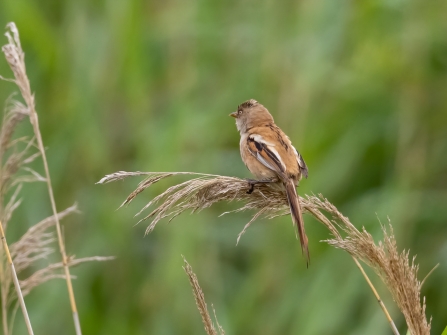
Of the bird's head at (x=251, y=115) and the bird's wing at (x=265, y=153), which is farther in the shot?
the bird's head at (x=251, y=115)

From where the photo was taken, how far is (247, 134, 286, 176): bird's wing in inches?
135

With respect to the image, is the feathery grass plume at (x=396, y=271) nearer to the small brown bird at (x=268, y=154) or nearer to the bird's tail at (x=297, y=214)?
the bird's tail at (x=297, y=214)

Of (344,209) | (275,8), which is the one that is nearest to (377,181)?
(344,209)

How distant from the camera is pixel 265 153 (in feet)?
11.8

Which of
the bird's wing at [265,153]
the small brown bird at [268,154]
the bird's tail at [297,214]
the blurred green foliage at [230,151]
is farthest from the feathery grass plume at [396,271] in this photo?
the blurred green foliage at [230,151]

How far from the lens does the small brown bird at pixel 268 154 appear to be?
3.36 m

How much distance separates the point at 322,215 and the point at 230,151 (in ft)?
8.56

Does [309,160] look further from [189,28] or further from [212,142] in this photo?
[189,28]

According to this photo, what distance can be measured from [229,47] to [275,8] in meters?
0.59

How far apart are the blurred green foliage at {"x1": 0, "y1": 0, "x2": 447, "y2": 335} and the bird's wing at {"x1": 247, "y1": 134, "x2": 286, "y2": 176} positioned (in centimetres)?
61

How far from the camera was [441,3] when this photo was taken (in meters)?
4.78

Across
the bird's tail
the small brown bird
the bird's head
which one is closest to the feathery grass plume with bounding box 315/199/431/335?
the bird's tail

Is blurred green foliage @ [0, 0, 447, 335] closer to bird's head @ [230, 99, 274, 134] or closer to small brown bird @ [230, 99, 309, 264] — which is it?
bird's head @ [230, 99, 274, 134]

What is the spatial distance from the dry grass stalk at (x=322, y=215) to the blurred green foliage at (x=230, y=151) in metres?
1.40
